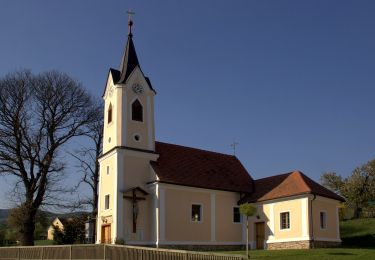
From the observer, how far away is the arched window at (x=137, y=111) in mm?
33656

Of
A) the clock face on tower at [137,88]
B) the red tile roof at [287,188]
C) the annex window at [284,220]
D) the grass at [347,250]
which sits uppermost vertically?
the clock face on tower at [137,88]

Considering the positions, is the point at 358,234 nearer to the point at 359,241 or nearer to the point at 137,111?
the point at 359,241

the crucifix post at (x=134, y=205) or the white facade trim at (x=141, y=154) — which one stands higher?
the white facade trim at (x=141, y=154)

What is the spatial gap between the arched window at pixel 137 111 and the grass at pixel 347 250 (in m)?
11.7

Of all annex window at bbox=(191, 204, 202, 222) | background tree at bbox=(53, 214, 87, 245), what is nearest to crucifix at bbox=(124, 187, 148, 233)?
annex window at bbox=(191, 204, 202, 222)

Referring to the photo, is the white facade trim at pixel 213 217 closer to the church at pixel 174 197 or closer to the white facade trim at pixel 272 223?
the church at pixel 174 197

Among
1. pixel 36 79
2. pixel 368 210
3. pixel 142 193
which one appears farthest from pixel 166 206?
pixel 368 210

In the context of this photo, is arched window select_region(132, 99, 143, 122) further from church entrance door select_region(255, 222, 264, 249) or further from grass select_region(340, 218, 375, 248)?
grass select_region(340, 218, 375, 248)

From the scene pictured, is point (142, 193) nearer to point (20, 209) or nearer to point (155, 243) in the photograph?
point (155, 243)

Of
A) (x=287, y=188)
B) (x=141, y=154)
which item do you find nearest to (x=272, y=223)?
(x=287, y=188)

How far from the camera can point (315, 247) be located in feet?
98.1

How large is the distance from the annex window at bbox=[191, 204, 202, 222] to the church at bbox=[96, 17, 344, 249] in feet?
0.22

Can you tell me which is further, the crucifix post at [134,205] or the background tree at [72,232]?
the background tree at [72,232]

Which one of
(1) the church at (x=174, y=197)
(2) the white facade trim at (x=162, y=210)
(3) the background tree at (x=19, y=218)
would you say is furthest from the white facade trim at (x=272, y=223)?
(3) the background tree at (x=19, y=218)
